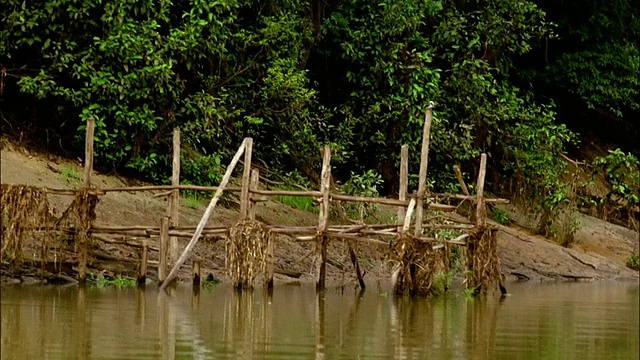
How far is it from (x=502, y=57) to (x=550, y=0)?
3.82 m

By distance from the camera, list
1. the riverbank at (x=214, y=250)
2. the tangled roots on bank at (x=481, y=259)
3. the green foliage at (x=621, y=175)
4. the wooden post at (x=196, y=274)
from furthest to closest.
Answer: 1. the green foliage at (x=621, y=175)
2. the tangled roots on bank at (x=481, y=259)
3. the wooden post at (x=196, y=274)
4. the riverbank at (x=214, y=250)

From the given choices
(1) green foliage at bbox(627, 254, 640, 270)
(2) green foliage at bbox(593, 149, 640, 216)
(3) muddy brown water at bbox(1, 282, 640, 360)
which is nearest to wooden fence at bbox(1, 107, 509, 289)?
(3) muddy brown water at bbox(1, 282, 640, 360)

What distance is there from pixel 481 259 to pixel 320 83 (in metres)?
8.50

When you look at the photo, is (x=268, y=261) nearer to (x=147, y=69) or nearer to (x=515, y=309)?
(x=515, y=309)

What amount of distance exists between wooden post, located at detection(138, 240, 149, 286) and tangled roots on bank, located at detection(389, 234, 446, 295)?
328 centimetres

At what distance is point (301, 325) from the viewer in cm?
1431

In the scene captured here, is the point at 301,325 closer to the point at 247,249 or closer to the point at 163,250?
the point at 247,249

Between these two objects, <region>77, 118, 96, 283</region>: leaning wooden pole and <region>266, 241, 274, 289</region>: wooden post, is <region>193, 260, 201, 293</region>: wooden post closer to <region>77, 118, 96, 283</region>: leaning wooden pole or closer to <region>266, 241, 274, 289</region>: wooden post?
<region>266, 241, 274, 289</region>: wooden post

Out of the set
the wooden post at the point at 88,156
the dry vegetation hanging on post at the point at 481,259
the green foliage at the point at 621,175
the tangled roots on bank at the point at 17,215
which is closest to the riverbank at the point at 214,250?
the tangled roots on bank at the point at 17,215

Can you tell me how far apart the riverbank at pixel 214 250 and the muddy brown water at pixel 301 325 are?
72 cm

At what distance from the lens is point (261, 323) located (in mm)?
14258

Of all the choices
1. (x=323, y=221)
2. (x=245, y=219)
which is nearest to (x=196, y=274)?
(x=245, y=219)

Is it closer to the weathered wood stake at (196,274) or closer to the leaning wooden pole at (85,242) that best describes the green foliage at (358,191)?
the weathered wood stake at (196,274)

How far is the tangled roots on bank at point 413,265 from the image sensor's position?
1772 centimetres
